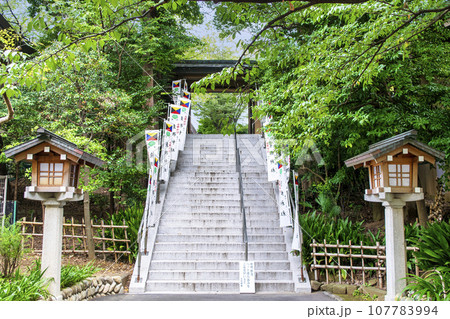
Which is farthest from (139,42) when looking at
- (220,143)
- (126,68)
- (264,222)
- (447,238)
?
(447,238)

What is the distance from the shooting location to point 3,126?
34.8ft

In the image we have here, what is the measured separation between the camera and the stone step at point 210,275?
799 centimetres

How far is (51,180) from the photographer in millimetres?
6242

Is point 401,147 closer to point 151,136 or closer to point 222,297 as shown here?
point 222,297

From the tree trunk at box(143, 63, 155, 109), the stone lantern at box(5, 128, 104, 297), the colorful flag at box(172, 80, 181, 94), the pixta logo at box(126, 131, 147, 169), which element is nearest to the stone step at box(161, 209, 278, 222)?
the pixta logo at box(126, 131, 147, 169)

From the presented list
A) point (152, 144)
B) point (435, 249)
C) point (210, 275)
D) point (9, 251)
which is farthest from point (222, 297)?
point (152, 144)

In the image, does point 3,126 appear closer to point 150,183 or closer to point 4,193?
point 4,193

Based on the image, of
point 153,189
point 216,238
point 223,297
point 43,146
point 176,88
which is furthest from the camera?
point 176,88

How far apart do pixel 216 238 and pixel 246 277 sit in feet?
5.76

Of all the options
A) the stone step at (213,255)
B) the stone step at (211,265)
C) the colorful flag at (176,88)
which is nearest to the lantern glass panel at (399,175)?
the stone step at (211,265)

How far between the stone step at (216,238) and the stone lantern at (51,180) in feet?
10.6

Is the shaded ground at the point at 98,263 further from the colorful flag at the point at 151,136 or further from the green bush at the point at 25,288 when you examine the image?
the colorful flag at the point at 151,136

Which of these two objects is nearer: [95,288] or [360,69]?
[360,69]

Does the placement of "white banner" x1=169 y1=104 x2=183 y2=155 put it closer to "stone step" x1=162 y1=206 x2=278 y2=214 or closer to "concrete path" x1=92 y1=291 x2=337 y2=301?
"stone step" x1=162 y1=206 x2=278 y2=214
